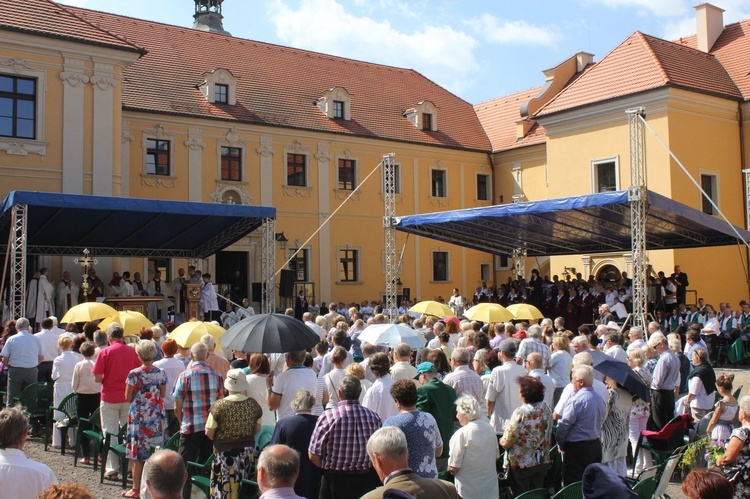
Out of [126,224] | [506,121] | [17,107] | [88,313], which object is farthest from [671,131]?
[88,313]

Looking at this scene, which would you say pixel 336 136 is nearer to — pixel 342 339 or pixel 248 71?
pixel 248 71

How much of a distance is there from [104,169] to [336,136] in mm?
11537

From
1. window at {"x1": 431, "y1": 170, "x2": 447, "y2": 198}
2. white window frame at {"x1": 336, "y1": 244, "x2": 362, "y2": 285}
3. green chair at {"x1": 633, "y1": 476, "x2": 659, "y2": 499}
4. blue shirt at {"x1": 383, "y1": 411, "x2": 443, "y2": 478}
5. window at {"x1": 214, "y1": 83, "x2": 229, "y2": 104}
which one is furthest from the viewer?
window at {"x1": 431, "y1": 170, "x2": 447, "y2": 198}

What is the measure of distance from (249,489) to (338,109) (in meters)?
27.4

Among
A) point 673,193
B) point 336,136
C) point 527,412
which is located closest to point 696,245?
point 673,193

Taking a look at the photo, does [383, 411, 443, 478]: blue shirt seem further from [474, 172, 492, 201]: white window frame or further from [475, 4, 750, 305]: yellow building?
[474, 172, 492, 201]: white window frame

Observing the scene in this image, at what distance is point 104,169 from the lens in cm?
2212

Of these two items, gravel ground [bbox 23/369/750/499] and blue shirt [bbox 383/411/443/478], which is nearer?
blue shirt [bbox 383/411/443/478]

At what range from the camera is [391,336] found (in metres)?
10.2

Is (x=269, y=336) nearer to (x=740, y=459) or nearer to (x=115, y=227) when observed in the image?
(x=740, y=459)

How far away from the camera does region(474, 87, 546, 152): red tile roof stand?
3478 cm

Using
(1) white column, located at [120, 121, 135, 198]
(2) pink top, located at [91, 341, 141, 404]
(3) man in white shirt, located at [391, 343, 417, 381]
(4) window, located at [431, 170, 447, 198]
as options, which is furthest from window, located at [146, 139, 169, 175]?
(3) man in white shirt, located at [391, 343, 417, 381]

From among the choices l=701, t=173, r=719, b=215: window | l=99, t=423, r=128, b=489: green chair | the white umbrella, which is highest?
l=701, t=173, r=719, b=215: window

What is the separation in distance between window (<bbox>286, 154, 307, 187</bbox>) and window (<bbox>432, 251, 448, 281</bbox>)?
734 cm
